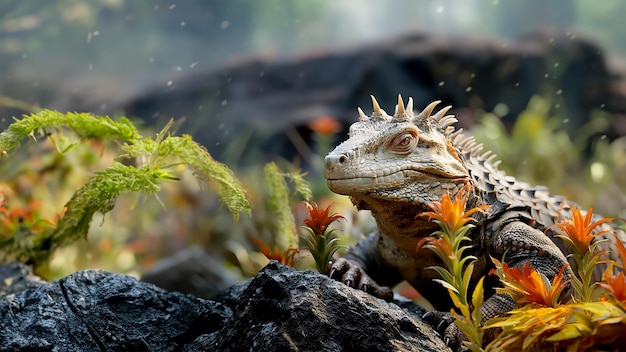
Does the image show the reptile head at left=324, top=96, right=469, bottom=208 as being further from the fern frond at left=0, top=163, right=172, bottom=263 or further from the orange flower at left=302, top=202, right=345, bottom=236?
the fern frond at left=0, top=163, right=172, bottom=263

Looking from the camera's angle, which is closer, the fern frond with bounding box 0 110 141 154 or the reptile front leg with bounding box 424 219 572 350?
the reptile front leg with bounding box 424 219 572 350

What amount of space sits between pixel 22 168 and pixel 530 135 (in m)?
6.22

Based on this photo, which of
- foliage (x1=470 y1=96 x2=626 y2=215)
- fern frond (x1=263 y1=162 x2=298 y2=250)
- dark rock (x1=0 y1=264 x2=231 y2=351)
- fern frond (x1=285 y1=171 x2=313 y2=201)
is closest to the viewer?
dark rock (x1=0 y1=264 x2=231 y2=351)

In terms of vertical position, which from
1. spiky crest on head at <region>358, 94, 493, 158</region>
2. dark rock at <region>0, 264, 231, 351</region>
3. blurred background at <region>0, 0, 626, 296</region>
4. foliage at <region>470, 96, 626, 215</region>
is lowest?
dark rock at <region>0, 264, 231, 351</region>

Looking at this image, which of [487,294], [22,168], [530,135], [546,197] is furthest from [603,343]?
[530,135]

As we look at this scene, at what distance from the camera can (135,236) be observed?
843cm

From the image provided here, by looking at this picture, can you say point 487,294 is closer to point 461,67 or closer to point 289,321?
point 289,321

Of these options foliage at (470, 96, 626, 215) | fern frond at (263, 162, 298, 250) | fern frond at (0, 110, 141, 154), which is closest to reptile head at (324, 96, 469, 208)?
fern frond at (263, 162, 298, 250)

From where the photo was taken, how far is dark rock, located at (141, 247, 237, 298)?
15.3 feet

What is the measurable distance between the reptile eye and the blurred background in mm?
5485

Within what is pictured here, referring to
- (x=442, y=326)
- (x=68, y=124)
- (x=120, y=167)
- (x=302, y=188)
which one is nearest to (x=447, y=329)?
(x=442, y=326)

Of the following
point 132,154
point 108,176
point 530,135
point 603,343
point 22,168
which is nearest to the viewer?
point 603,343

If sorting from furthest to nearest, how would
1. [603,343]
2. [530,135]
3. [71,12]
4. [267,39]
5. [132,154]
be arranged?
[267,39], [71,12], [530,135], [132,154], [603,343]

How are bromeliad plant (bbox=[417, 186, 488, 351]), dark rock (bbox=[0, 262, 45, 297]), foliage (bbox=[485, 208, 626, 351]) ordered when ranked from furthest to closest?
dark rock (bbox=[0, 262, 45, 297]) < bromeliad plant (bbox=[417, 186, 488, 351]) < foliage (bbox=[485, 208, 626, 351])
